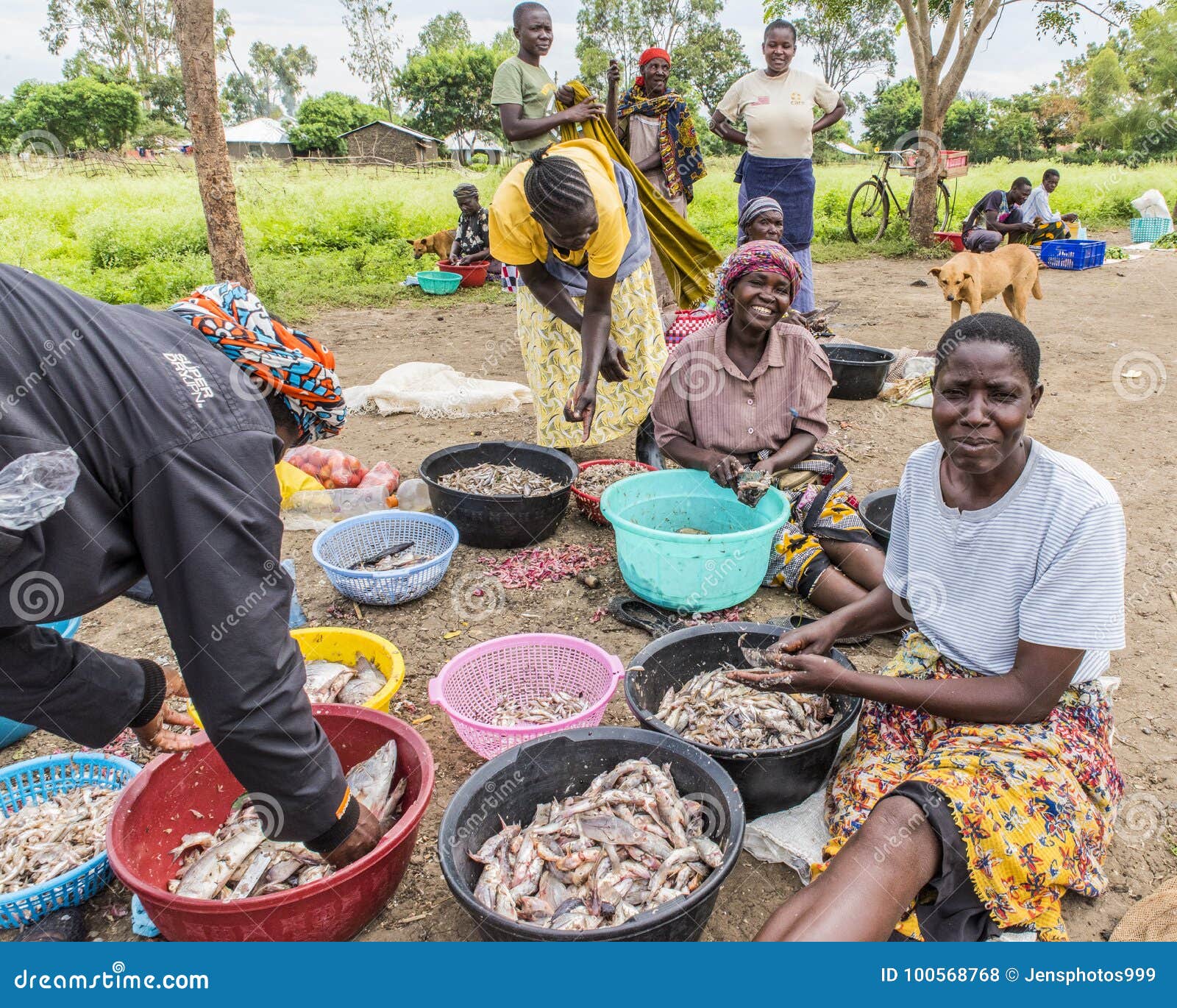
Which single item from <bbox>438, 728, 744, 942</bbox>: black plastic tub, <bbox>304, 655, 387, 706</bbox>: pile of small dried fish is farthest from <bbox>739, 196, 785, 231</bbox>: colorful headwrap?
<bbox>438, 728, 744, 942</bbox>: black plastic tub

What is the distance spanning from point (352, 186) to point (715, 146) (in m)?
20.2

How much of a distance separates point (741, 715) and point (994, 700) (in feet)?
2.51

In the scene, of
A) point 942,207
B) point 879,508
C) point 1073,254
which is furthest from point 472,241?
point 942,207

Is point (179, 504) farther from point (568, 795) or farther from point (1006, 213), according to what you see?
point (1006, 213)

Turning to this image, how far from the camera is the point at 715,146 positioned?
1367 inches

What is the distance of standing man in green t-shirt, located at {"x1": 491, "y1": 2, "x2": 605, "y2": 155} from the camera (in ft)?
17.6

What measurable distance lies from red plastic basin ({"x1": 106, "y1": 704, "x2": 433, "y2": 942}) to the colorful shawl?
5.81 meters

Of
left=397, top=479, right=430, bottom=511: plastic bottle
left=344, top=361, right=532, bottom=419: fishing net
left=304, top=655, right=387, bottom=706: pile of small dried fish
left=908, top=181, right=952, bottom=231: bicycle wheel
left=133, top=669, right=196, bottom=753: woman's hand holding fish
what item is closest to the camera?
left=133, top=669, right=196, bottom=753: woman's hand holding fish

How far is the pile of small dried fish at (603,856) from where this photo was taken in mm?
1856

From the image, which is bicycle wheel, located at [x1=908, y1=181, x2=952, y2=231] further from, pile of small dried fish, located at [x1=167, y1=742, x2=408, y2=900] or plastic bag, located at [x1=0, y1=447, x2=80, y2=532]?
plastic bag, located at [x1=0, y1=447, x2=80, y2=532]

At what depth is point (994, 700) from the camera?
1.88 m

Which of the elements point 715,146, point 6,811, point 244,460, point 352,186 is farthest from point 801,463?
point 715,146

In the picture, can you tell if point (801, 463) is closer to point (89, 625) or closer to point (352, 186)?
point (89, 625)

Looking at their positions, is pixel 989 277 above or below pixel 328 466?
above
